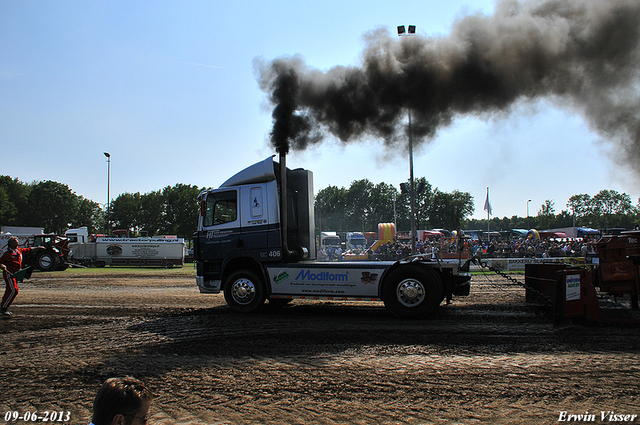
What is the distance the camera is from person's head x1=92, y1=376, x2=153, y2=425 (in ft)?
5.72

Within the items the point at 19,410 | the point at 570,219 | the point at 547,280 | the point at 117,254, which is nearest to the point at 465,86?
the point at 547,280

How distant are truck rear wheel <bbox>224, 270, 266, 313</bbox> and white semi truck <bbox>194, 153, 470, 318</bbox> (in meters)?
0.02

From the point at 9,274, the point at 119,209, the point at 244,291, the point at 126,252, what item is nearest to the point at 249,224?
the point at 244,291

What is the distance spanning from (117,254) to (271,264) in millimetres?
26890

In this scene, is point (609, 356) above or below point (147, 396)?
below

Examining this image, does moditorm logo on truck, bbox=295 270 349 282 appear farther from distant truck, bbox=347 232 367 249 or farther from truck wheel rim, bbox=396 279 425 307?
distant truck, bbox=347 232 367 249

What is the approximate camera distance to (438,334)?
6746 mm

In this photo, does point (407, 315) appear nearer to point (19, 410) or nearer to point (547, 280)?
point (547, 280)

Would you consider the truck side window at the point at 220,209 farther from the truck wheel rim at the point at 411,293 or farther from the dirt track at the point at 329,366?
the truck wheel rim at the point at 411,293

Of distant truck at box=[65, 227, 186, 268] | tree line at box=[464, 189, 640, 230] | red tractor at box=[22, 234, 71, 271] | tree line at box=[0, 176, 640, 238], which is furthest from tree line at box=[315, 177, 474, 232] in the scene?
red tractor at box=[22, 234, 71, 271]

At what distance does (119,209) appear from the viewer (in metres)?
81.4

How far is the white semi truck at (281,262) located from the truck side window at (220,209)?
0.9 inches

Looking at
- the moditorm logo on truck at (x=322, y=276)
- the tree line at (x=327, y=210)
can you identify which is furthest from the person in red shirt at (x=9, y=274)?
the tree line at (x=327, y=210)

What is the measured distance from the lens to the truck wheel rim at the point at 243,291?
9.02 metres
